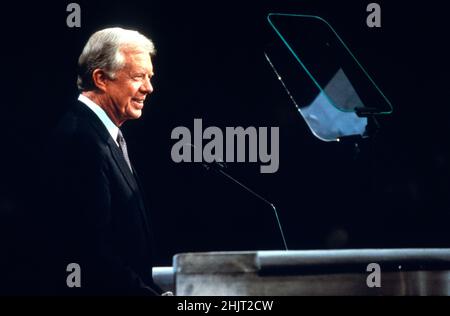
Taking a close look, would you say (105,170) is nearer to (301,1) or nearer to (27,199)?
(27,199)

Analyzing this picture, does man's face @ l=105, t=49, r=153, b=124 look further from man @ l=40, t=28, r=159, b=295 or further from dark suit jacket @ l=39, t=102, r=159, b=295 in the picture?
dark suit jacket @ l=39, t=102, r=159, b=295

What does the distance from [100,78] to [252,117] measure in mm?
787

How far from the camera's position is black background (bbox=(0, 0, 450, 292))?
2436 mm

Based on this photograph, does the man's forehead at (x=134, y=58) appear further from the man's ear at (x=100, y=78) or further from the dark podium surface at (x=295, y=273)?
the dark podium surface at (x=295, y=273)

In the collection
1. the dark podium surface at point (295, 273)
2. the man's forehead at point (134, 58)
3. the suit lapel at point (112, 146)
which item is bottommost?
the dark podium surface at point (295, 273)

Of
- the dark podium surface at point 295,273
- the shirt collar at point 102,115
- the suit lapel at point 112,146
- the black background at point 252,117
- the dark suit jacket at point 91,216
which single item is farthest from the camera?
the black background at point 252,117

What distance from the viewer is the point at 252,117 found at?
2.62 meters

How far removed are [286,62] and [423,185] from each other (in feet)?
2.42

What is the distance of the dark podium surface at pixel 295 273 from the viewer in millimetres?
1309

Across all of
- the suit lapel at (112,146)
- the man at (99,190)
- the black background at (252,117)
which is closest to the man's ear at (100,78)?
the man at (99,190)

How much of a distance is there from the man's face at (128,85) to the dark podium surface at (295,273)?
2.49ft

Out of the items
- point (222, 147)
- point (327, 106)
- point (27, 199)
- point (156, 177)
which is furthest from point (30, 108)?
point (327, 106)

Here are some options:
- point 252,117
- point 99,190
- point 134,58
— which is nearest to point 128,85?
point 134,58

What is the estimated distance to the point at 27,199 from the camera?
241cm
